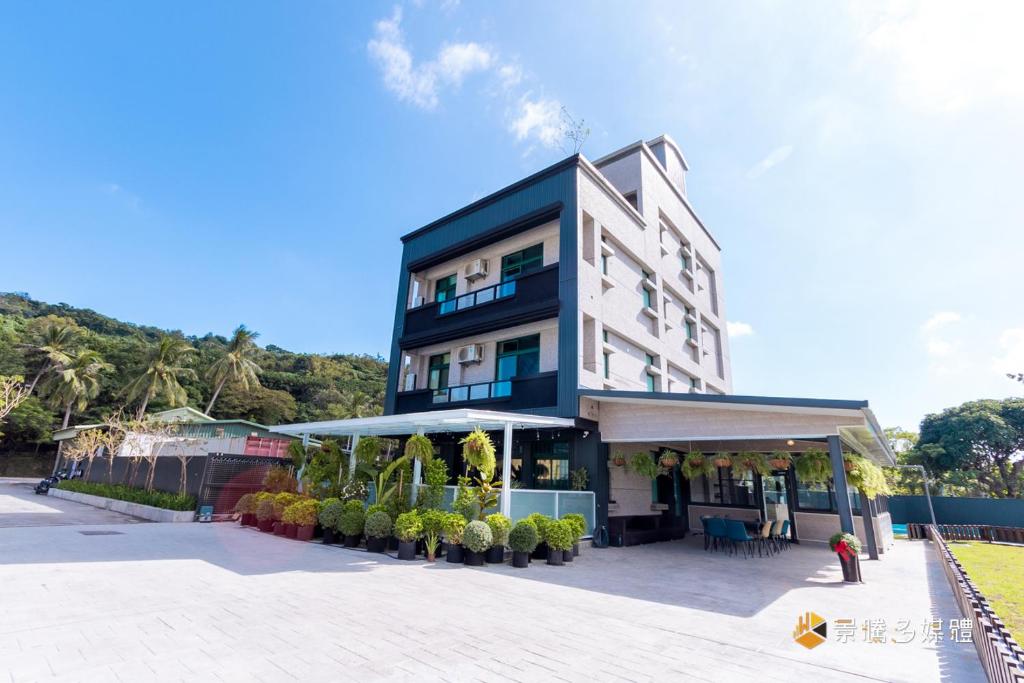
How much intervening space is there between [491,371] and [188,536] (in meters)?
9.67

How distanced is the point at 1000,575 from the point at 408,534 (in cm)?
1392

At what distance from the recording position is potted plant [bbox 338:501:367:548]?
11.0 m

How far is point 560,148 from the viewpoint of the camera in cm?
1720

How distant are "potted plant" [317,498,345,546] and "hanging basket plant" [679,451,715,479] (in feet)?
30.8

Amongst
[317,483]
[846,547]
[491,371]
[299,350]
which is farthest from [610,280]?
[299,350]

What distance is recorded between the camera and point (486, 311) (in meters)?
16.1

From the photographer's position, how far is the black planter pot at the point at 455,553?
966cm

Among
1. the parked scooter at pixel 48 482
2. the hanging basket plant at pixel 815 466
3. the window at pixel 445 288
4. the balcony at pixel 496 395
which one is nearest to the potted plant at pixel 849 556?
the hanging basket plant at pixel 815 466

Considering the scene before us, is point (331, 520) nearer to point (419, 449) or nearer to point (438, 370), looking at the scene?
point (419, 449)

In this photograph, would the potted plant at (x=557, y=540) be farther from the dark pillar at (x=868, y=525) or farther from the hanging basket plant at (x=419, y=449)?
the dark pillar at (x=868, y=525)

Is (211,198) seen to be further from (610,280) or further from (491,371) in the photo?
(610,280)

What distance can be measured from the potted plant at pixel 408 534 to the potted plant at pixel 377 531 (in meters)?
0.50

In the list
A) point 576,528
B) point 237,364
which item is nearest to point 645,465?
point 576,528

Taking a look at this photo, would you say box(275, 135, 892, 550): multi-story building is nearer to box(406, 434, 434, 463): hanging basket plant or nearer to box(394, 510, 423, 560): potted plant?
box(406, 434, 434, 463): hanging basket plant
